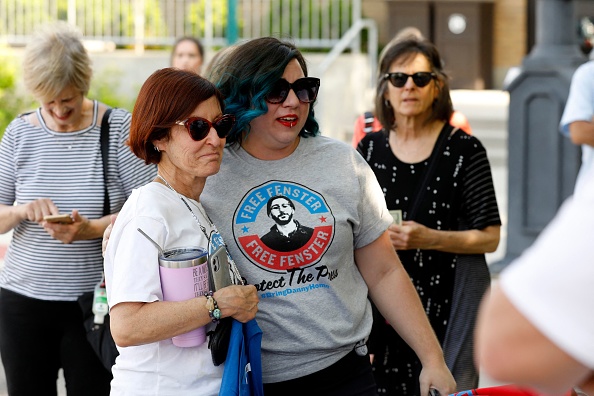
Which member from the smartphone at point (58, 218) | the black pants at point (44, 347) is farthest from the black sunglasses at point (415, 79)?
the black pants at point (44, 347)

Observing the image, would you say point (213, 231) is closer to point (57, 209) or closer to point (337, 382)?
point (337, 382)

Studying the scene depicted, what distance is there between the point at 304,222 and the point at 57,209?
51.7 inches

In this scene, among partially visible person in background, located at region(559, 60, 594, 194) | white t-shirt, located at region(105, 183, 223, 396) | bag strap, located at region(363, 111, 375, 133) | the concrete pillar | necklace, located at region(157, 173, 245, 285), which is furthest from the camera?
the concrete pillar

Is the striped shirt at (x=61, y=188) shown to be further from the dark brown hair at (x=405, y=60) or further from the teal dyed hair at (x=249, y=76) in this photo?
the dark brown hair at (x=405, y=60)

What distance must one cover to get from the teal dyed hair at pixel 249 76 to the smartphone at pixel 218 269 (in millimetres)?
500

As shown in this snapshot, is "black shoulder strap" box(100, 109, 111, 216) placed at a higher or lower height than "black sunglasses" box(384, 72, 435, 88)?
lower

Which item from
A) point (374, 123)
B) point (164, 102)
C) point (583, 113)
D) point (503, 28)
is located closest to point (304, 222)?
point (164, 102)

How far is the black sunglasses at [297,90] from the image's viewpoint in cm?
299

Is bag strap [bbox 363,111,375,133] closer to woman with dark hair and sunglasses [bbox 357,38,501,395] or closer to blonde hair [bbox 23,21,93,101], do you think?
woman with dark hair and sunglasses [bbox 357,38,501,395]

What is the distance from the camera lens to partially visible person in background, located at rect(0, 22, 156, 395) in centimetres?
386

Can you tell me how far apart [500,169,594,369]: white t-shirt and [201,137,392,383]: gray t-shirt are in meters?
1.72

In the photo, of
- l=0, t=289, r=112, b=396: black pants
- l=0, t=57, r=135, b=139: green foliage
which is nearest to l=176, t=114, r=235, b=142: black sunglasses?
l=0, t=289, r=112, b=396: black pants

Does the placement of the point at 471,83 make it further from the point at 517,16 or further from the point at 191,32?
the point at 191,32

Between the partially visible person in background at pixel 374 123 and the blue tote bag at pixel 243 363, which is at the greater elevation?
the partially visible person in background at pixel 374 123
